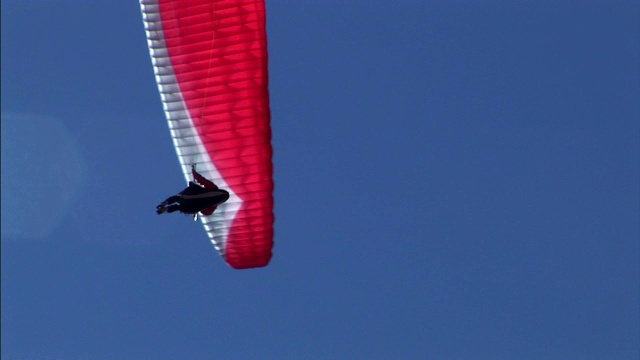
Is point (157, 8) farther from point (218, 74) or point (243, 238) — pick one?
point (243, 238)

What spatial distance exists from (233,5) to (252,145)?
157 cm

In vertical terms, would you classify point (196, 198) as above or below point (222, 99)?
below

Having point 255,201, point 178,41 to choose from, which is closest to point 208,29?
point 178,41

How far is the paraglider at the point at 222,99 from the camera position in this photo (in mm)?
24234

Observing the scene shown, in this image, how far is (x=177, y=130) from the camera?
24.8 meters

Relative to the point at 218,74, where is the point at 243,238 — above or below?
below

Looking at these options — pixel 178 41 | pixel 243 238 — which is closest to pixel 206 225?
pixel 243 238

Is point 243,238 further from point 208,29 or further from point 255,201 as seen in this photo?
point 208,29

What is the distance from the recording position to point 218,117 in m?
→ 24.7

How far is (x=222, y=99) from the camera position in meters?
24.5

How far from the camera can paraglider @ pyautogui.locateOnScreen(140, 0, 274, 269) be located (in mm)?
24234

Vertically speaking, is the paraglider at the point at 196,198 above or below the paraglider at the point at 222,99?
below

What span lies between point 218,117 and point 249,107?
1.52 feet

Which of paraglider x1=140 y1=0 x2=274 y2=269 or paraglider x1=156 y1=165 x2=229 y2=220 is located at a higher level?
paraglider x1=140 y1=0 x2=274 y2=269
